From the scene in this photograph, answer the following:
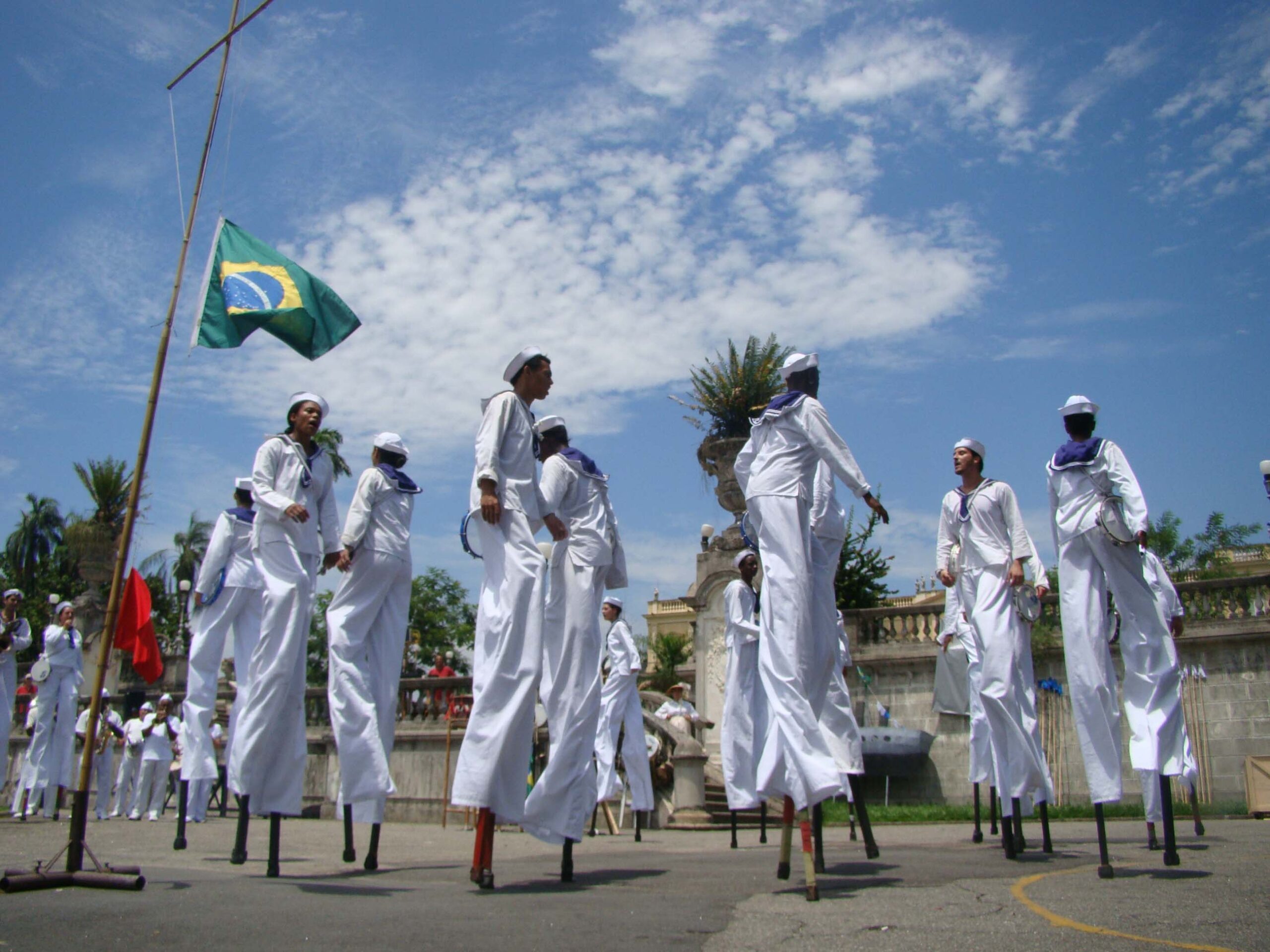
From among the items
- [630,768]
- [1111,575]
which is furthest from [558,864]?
[630,768]

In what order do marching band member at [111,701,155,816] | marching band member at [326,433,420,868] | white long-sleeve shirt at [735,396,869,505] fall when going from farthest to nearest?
marching band member at [111,701,155,816] → marching band member at [326,433,420,868] → white long-sleeve shirt at [735,396,869,505]

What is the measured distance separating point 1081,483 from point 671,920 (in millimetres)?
3887

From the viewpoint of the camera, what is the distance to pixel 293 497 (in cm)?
629

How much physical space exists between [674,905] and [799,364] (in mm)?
3002

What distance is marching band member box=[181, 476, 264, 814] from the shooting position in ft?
27.7

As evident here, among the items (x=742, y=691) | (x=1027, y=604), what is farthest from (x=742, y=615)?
(x=1027, y=604)

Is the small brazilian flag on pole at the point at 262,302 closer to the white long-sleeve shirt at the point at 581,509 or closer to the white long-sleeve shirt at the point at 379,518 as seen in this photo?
the white long-sleeve shirt at the point at 379,518

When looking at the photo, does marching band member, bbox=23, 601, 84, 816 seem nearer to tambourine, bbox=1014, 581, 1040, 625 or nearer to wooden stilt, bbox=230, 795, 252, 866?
wooden stilt, bbox=230, 795, 252, 866

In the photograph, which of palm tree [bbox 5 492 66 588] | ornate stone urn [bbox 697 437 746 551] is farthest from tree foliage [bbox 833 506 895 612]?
palm tree [bbox 5 492 66 588]

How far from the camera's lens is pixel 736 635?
870 centimetres

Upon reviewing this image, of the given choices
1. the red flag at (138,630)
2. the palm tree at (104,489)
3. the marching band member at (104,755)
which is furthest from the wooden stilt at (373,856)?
the palm tree at (104,489)

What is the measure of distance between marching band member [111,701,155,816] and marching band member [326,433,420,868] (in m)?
12.0

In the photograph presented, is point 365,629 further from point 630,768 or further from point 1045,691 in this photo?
point 1045,691

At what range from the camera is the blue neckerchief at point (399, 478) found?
6.89 m
